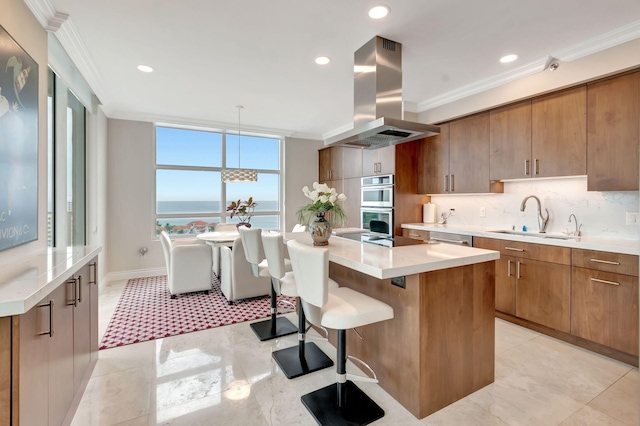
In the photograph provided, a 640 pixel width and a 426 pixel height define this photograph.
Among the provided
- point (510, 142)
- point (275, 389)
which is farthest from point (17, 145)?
point (510, 142)

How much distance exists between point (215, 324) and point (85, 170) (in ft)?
8.89

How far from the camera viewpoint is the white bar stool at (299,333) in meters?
2.25

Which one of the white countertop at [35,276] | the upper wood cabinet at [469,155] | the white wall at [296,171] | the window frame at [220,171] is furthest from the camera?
the white wall at [296,171]

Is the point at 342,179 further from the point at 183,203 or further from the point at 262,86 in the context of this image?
the point at 183,203

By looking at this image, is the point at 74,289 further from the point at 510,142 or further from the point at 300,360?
the point at 510,142

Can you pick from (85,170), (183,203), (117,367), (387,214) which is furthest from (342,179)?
(117,367)

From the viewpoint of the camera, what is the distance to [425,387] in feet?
5.79

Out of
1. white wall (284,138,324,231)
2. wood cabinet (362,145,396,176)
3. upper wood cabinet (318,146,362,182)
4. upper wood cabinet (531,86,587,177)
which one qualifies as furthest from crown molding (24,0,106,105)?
upper wood cabinet (531,86,587,177)

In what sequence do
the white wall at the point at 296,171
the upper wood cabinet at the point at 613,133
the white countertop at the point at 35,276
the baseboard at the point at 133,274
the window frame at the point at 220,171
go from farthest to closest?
the white wall at the point at 296,171 < the window frame at the point at 220,171 < the baseboard at the point at 133,274 < the upper wood cabinet at the point at 613,133 < the white countertop at the point at 35,276

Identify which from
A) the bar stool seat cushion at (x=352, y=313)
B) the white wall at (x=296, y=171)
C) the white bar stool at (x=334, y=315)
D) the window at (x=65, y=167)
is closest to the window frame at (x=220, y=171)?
the white wall at (x=296, y=171)

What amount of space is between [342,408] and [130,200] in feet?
15.4

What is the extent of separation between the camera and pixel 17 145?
5.73 ft

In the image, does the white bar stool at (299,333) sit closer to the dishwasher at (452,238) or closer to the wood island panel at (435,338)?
the wood island panel at (435,338)

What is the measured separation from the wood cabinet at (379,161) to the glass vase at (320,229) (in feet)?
7.71
